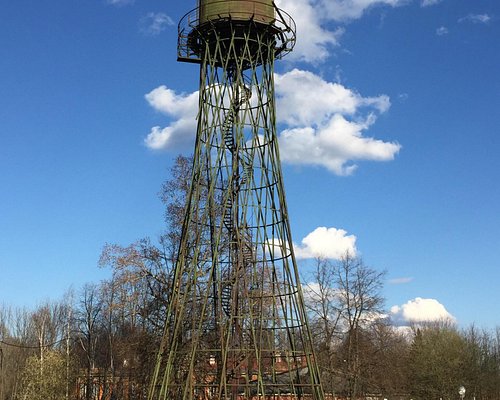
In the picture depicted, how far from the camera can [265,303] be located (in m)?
29.2

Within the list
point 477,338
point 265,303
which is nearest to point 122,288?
point 265,303

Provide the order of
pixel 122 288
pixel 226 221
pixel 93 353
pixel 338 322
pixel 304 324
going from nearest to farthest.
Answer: pixel 304 324 < pixel 226 221 < pixel 122 288 < pixel 338 322 < pixel 93 353

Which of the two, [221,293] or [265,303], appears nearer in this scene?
[221,293]

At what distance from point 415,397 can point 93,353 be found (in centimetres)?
2680

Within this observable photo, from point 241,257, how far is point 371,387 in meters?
18.1

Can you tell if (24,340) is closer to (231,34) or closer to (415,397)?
(415,397)

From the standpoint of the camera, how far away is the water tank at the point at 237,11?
2420 cm

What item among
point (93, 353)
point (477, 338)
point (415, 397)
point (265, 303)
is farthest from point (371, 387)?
point (477, 338)

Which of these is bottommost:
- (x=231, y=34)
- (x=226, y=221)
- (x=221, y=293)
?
(x=221, y=293)

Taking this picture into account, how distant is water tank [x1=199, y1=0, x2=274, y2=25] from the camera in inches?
953

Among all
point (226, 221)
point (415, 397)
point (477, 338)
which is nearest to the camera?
point (226, 221)

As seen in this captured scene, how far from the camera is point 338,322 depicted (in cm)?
3775

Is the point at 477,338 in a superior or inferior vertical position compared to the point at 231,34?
inferior

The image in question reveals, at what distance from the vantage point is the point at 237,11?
24.3m
